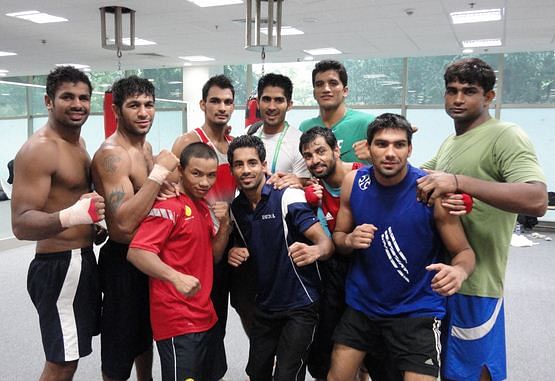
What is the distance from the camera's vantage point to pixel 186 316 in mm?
1794

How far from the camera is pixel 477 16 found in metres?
5.50

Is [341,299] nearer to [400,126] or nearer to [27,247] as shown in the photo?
[400,126]

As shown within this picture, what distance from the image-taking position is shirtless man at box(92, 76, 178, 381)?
1.94 m

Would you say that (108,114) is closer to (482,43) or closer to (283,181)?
(283,181)

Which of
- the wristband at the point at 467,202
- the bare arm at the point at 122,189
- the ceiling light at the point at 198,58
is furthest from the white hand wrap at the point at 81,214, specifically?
the ceiling light at the point at 198,58

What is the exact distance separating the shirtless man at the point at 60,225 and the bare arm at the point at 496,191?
4.09 ft

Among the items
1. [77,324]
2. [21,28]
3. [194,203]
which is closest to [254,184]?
[194,203]

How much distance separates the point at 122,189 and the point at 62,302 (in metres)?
0.55

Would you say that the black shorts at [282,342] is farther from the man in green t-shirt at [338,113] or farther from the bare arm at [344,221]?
the man in green t-shirt at [338,113]

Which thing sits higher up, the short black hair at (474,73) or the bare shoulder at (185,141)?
the short black hair at (474,73)

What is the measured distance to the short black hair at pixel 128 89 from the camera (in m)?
2.02

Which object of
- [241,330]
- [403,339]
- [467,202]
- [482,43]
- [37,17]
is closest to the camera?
[467,202]

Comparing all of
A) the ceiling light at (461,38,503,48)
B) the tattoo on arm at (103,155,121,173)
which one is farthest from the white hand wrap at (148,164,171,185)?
the ceiling light at (461,38,503,48)

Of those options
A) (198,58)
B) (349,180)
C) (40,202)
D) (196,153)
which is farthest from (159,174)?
(198,58)
